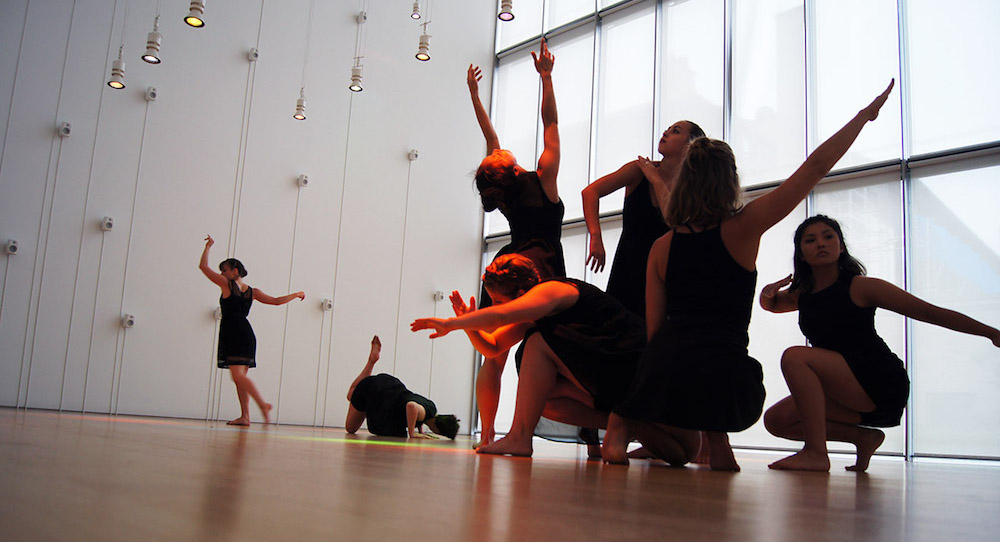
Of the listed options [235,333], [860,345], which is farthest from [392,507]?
[235,333]

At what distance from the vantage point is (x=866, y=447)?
250 cm

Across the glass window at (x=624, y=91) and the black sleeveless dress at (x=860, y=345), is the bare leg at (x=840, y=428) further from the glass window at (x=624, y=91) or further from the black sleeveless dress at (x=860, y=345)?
the glass window at (x=624, y=91)

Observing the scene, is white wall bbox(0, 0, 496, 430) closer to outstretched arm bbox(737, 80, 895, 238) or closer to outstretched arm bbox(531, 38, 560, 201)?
outstretched arm bbox(531, 38, 560, 201)

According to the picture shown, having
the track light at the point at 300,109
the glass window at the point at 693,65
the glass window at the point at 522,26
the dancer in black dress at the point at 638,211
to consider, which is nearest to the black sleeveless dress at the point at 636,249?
the dancer in black dress at the point at 638,211

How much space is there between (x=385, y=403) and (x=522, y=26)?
7.03m

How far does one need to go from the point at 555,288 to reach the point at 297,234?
6752 millimetres

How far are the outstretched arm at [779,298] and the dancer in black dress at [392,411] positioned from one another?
2.50 metres

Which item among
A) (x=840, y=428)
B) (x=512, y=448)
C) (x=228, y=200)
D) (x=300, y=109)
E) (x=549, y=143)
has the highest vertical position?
(x=300, y=109)

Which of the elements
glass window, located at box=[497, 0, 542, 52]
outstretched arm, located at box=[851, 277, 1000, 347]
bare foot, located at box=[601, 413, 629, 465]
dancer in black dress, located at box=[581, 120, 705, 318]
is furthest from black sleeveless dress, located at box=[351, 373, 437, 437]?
glass window, located at box=[497, 0, 542, 52]

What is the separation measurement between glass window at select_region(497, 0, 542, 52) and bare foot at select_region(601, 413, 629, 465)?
8.85 metres

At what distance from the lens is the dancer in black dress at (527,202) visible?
284 centimetres

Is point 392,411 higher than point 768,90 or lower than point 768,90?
lower

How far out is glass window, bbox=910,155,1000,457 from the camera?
5.60 meters

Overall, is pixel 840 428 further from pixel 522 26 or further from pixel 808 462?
pixel 522 26
